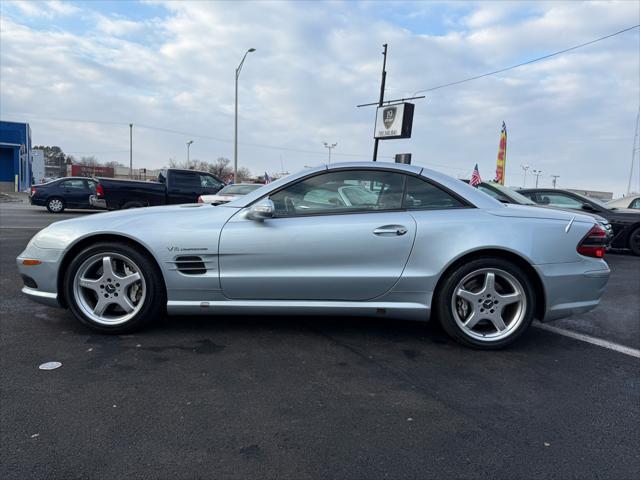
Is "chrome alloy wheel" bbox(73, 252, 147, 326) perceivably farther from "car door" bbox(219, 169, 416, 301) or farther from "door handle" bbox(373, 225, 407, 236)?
"door handle" bbox(373, 225, 407, 236)

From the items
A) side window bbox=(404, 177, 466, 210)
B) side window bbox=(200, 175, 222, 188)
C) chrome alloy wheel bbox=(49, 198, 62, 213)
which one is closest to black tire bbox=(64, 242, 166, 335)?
side window bbox=(404, 177, 466, 210)

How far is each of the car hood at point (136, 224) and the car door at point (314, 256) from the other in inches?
8.3

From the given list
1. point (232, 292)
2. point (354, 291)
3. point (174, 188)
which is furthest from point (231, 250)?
point (174, 188)

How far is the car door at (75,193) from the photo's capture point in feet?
60.2

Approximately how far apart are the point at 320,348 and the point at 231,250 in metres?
1.02

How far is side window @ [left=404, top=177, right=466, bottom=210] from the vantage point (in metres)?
3.68

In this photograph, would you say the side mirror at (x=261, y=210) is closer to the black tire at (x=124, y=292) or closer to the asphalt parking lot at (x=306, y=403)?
the black tire at (x=124, y=292)

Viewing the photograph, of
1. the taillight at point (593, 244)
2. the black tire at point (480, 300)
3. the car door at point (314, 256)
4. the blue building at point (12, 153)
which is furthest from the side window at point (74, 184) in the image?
the blue building at point (12, 153)

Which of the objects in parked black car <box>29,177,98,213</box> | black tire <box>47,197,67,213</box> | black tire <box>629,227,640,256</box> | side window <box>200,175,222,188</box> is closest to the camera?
black tire <box>629,227,640,256</box>

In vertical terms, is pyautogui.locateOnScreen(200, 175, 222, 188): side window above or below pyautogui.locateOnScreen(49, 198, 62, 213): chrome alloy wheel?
above

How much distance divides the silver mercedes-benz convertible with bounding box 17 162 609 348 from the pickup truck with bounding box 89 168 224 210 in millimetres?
11765

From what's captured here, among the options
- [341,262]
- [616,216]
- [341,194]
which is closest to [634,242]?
[616,216]

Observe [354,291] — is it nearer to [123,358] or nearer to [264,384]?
[264,384]

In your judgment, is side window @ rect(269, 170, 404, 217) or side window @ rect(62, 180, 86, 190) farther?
side window @ rect(62, 180, 86, 190)
